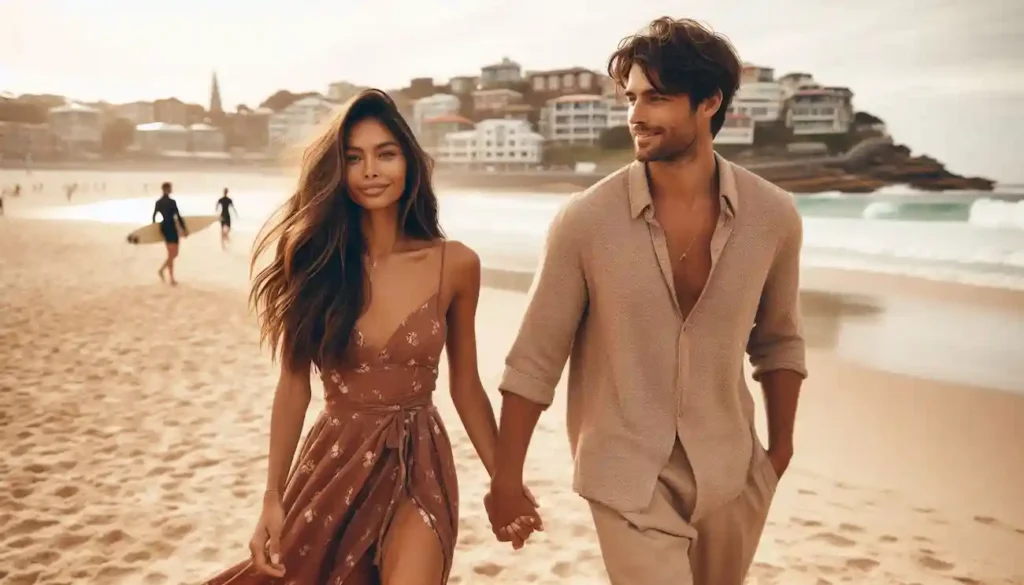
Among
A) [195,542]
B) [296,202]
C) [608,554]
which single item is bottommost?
[195,542]

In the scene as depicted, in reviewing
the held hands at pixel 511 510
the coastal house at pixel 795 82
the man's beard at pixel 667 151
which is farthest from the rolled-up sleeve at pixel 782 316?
the coastal house at pixel 795 82

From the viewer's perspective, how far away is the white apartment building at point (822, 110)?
222 inches

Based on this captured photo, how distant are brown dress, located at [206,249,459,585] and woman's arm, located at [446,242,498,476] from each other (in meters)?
0.06

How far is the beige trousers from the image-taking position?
125 centimetres

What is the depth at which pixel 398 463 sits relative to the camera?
4.90 feet

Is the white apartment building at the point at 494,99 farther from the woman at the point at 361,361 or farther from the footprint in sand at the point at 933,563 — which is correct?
the woman at the point at 361,361

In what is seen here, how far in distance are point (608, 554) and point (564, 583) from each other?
3.68ft

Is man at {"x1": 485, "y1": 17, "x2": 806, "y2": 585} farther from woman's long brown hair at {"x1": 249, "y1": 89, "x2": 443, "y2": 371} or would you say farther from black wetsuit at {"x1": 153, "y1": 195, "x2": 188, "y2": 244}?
black wetsuit at {"x1": 153, "y1": 195, "x2": 188, "y2": 244}

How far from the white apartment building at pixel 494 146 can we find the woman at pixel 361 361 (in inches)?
197

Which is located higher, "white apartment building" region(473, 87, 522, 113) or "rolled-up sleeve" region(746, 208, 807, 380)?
"white apartment building" region(473, 87, 522, 113)

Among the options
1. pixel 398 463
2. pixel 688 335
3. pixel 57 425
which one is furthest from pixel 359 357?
pixel 57 425

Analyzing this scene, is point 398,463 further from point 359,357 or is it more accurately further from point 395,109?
Result: point 395,109

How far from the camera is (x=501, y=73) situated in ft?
19.3

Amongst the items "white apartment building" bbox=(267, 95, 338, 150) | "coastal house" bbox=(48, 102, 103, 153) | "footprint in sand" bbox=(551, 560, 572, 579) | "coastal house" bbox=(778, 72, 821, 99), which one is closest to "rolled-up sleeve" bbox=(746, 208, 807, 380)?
"footprint in sand" bbox=(551, 560, 572, 579)
